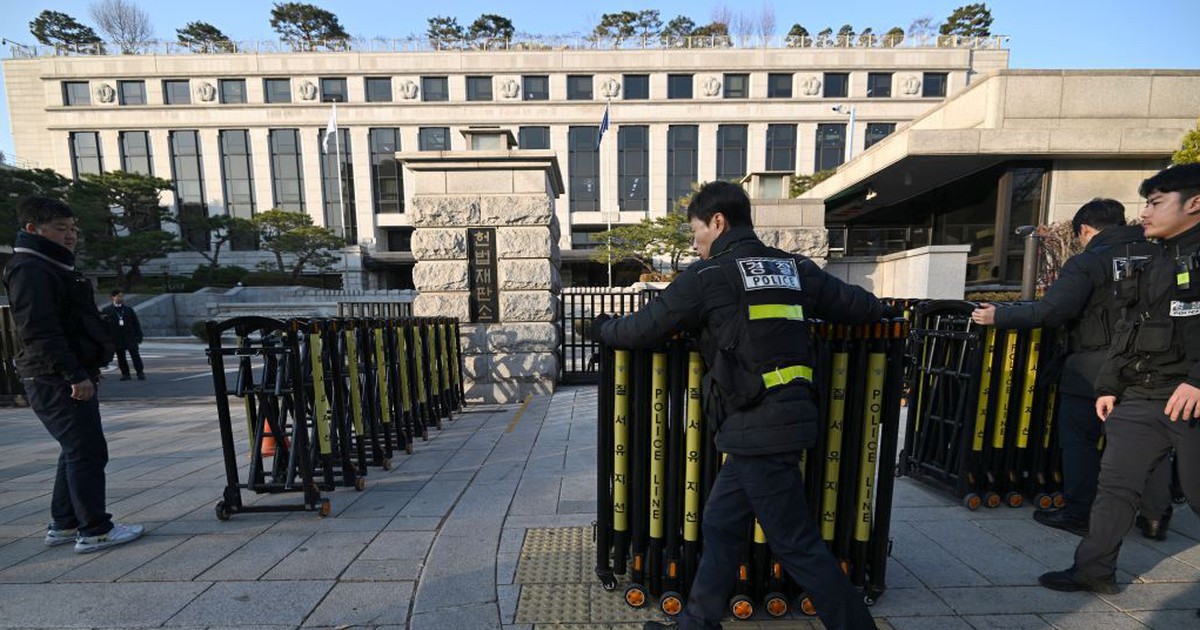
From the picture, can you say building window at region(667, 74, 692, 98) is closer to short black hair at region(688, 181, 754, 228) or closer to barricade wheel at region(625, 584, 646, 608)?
short black hair at region(688, 181, 754, 228)

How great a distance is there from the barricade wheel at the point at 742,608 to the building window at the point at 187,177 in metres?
46.1

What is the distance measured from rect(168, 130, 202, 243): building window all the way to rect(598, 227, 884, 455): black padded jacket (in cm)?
4583

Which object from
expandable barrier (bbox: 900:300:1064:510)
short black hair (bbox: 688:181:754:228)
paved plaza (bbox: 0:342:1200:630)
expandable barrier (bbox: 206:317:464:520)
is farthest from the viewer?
expandable barrier (bbox: 206:317:464:520)

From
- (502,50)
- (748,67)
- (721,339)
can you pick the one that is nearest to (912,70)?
(748,67)

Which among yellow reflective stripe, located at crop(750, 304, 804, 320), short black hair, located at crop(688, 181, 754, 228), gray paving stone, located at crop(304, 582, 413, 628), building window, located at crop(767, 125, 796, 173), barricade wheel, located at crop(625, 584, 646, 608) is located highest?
building window, located at crop(767, 125, 796, 173)

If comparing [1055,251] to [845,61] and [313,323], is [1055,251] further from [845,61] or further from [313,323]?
[845,61]

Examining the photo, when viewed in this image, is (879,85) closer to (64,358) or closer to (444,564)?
(444,564)

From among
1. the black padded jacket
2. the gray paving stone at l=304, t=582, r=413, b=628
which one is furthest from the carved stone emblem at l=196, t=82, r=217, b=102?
the black padded jacket

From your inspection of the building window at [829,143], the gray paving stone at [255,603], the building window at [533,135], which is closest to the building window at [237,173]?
the building window at [533,135]

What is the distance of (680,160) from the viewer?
118 ft

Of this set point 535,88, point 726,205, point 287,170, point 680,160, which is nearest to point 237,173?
point 287,170

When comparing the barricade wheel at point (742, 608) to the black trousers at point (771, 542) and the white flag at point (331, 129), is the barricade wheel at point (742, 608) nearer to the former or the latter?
the black trousers at point (771, 542)

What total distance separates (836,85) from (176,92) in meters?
50.7

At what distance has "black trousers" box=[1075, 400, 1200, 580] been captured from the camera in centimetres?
226
